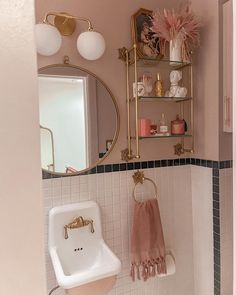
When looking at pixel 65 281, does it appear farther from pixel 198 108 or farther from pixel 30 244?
pixel 198 108

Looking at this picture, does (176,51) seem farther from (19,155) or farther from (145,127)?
(19,155)

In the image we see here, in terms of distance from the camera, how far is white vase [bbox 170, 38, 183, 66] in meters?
1.53

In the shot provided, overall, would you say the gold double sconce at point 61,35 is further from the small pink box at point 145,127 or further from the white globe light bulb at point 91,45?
the small pink box at point 145,127

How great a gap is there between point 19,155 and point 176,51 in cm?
140

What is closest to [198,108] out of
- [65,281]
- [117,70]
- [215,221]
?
[117,70]

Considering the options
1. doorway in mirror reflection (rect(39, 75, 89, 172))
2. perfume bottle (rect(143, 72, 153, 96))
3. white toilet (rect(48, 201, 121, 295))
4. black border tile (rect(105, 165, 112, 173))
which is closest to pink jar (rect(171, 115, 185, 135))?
perfume bottle (rect(143, 72, 153, 96))

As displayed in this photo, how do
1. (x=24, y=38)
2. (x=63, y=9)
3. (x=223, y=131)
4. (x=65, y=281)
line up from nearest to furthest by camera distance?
(x=24, y=38) < (x=65, y=281) < (x=63, y=9) < (x=223, y=131)

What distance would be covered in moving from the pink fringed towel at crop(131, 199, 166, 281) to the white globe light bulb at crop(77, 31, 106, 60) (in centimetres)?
95

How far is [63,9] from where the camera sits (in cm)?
143

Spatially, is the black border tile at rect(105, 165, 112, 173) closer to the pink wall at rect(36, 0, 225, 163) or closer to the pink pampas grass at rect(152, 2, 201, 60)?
the pink wall at rect(36, 0, 225, 163)

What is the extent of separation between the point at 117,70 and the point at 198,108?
62cm

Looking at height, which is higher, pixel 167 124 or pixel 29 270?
pixel 167 124

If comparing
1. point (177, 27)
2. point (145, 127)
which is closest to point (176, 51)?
point (177, 27)

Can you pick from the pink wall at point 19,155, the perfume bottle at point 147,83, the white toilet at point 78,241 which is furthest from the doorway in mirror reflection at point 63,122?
the pink wall at point 19,155
